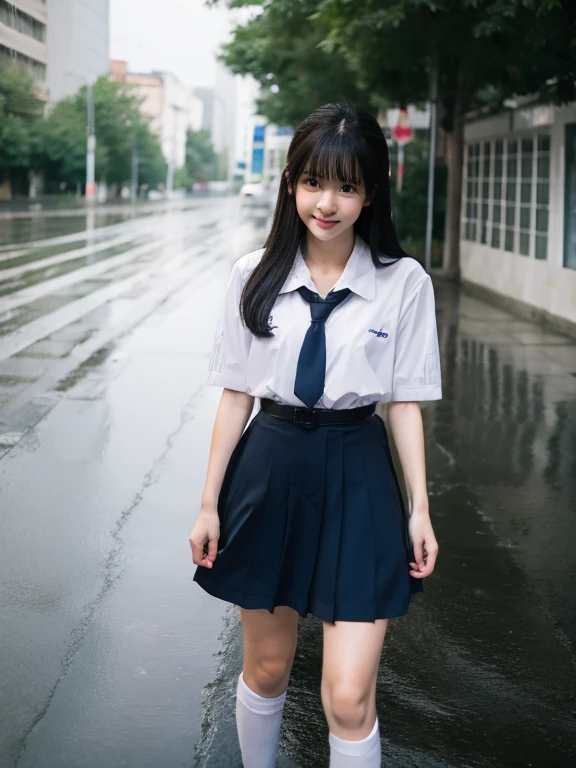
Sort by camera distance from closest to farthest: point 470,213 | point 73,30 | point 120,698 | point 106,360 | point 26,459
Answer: point 120,698, point 26,459, point 73,30, point 106,360, point 470,213

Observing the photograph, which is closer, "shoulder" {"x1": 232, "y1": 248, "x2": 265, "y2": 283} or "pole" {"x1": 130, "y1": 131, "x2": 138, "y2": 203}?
"shoulder" {"x1": 232, "y1": 248, "x2": 265, "y2": 283}

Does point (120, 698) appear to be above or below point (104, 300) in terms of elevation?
below

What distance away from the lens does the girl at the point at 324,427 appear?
8.79ft

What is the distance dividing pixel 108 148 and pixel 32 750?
43.1 metres

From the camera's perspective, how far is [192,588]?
16.5 ft

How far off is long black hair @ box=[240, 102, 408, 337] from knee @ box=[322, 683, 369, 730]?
81 cm

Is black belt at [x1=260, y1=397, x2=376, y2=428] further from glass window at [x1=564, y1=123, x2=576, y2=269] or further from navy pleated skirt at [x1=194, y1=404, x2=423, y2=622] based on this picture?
glass window at [x1=564, y1=123, x2=576, y2=269]

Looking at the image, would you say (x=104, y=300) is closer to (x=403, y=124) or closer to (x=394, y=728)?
(x=403, y=124)

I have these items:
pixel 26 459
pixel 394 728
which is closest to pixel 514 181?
pixel 26 459

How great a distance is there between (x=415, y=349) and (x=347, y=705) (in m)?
0.83

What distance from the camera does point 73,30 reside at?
9844 mm

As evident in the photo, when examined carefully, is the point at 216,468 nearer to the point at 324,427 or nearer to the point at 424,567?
the point at 324,427

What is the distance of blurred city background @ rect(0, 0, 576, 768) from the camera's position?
3.77m

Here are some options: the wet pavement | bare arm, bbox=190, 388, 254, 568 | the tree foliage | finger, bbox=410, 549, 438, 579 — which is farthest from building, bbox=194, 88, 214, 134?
finger, bbox=410, 549, 438, 579
